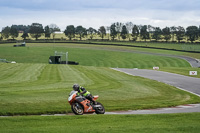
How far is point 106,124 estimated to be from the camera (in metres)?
13.6

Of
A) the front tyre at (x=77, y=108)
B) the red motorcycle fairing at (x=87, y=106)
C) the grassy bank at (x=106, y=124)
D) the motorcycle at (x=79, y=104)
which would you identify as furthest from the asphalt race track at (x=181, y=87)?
the grassy bank at (x=106, y=124)

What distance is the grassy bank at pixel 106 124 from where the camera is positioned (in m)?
12.5

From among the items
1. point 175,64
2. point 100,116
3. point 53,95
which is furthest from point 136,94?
point 175,64

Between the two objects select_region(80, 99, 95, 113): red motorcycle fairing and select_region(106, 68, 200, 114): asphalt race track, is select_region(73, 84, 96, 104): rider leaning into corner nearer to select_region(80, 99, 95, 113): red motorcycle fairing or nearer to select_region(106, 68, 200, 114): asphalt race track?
select_region(80, 99, 95, 113): red motorcycle fairing

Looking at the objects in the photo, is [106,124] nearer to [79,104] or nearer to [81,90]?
[79,104]

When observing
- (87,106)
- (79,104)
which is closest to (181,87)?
(87,106)

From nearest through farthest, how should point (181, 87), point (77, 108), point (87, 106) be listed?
point (77, 108) → point (87, 106) → point (181, 87)

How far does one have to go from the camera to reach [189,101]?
2519 centimetres

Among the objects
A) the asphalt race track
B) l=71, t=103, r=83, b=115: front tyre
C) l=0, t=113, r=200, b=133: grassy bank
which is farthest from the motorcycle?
the asphalt race track

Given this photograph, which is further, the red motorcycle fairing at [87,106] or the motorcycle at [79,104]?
Answer: the red motorcycle fairing at [87,106]

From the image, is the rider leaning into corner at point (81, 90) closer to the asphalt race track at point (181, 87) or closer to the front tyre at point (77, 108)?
the front tyre at point (77, 108)

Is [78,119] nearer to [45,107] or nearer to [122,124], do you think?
[122,124]

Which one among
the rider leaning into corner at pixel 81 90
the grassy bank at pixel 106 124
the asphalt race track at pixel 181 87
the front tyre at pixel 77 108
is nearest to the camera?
the grassy bank at pixel 106 124

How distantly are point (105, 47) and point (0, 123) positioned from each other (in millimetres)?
126720
